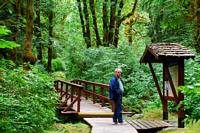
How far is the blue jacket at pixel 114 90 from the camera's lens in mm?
11484

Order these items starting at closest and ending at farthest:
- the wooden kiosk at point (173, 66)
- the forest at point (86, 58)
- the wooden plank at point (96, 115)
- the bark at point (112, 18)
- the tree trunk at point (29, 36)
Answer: the forest at point (86, 58), the wooden kiosk at point (173, 66), the wooden plank at point (96, 115), the tree trunk at point (29, 36), the bark at point (112, 18)

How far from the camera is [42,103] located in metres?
11.1

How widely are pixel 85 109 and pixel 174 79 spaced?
17.0 feet

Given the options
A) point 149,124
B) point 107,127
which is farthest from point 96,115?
point 149,124

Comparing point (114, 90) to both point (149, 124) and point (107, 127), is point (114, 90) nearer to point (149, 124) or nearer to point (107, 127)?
point (107, 127)

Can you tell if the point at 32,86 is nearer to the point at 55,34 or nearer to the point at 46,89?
the point at 46,89

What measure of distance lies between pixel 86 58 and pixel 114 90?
12.9 meters

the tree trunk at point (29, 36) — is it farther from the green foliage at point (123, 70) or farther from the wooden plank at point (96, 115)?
the green foliage at point (123, 70)

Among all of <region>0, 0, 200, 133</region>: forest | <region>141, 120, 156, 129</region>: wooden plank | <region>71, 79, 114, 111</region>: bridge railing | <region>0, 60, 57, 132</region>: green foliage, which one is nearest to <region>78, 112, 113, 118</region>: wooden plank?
<region>0, 0, 200, 133</region>: forest

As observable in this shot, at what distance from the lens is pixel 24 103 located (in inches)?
385

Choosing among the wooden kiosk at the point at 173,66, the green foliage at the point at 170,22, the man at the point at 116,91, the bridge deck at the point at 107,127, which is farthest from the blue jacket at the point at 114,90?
the green foliage at the point at 170,22

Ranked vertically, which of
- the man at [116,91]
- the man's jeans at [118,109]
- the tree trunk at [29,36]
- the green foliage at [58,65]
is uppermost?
the tree trunk at [29,36]

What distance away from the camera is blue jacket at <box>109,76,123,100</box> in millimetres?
11484

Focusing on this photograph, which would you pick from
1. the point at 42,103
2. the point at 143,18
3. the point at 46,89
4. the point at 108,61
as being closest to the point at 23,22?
the point at 108,61
